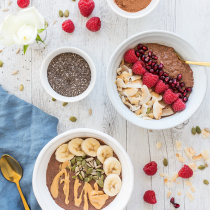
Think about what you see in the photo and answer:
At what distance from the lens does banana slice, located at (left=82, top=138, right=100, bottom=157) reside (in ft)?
3.62

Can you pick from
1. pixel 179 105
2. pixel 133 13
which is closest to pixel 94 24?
pixel 133 13

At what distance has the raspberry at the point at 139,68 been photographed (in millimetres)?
1106

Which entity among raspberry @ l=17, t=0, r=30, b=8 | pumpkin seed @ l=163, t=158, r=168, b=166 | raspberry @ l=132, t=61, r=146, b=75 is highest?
raspberry @ l=17, t=0, r=30, b=8

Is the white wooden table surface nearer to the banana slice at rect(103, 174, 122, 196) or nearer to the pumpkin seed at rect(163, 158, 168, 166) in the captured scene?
the pumpkin seed at rect(163, 158, 168, 166)

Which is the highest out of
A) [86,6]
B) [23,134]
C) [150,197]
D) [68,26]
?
[86,6]

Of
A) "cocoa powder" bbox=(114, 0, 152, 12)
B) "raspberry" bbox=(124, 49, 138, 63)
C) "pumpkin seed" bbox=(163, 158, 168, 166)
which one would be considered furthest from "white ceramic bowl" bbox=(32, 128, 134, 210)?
"cocoa powder" bbox=(114, 0, 152, 12)

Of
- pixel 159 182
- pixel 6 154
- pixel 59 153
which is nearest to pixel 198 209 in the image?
pixel 159 182

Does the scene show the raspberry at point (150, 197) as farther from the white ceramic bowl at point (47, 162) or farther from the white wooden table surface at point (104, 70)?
the white ceramic bowl at point (47, 162)

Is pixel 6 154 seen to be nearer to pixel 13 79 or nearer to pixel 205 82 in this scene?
pixel 13 79

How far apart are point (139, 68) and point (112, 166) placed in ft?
1.67

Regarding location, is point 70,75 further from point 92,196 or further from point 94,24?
point 92,196

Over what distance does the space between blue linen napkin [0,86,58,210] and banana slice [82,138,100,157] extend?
22cm

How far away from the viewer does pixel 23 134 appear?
4.00ft

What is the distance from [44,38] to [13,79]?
30 centimetres
